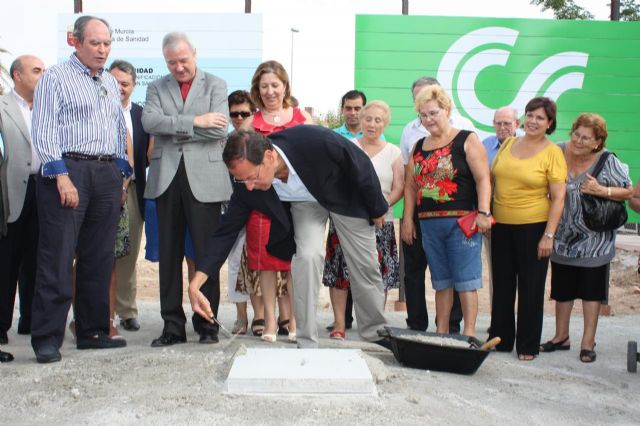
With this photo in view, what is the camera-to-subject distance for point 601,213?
4922mm

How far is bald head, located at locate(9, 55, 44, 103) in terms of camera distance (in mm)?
5227

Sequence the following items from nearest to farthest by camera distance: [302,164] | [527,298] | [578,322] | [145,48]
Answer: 1. [302,164]
2. [527,298]
3. [578,322]
4. [145,48]

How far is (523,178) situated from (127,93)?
289 centimetres

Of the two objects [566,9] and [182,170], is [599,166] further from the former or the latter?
[566,9]

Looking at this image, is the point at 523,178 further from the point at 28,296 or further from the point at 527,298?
the point at 28,296

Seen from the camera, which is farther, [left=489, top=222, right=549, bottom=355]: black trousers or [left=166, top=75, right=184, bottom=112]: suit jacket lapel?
[left=166, top=75, right=184, bottom=112]: suit jacket lapel

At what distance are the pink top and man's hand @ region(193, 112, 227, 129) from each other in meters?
0.36

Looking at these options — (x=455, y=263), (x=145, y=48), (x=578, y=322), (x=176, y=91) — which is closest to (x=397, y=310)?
(x=578, y=322)

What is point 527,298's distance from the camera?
489 cm

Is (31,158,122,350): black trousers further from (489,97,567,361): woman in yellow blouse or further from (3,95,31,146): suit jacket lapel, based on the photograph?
(489,97,567,361): woman in yellow blouse

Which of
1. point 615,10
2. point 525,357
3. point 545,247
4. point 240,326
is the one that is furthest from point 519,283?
point 615,10

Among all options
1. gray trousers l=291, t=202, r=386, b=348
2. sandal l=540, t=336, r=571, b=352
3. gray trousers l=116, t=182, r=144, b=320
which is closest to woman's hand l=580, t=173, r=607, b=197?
sandal l=540, t=336, r=571, b=352

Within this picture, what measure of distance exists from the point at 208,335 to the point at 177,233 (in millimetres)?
708

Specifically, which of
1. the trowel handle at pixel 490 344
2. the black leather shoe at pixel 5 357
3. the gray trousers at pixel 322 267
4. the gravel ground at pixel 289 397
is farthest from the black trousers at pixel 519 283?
the black leather shoe at pixel 5 357
